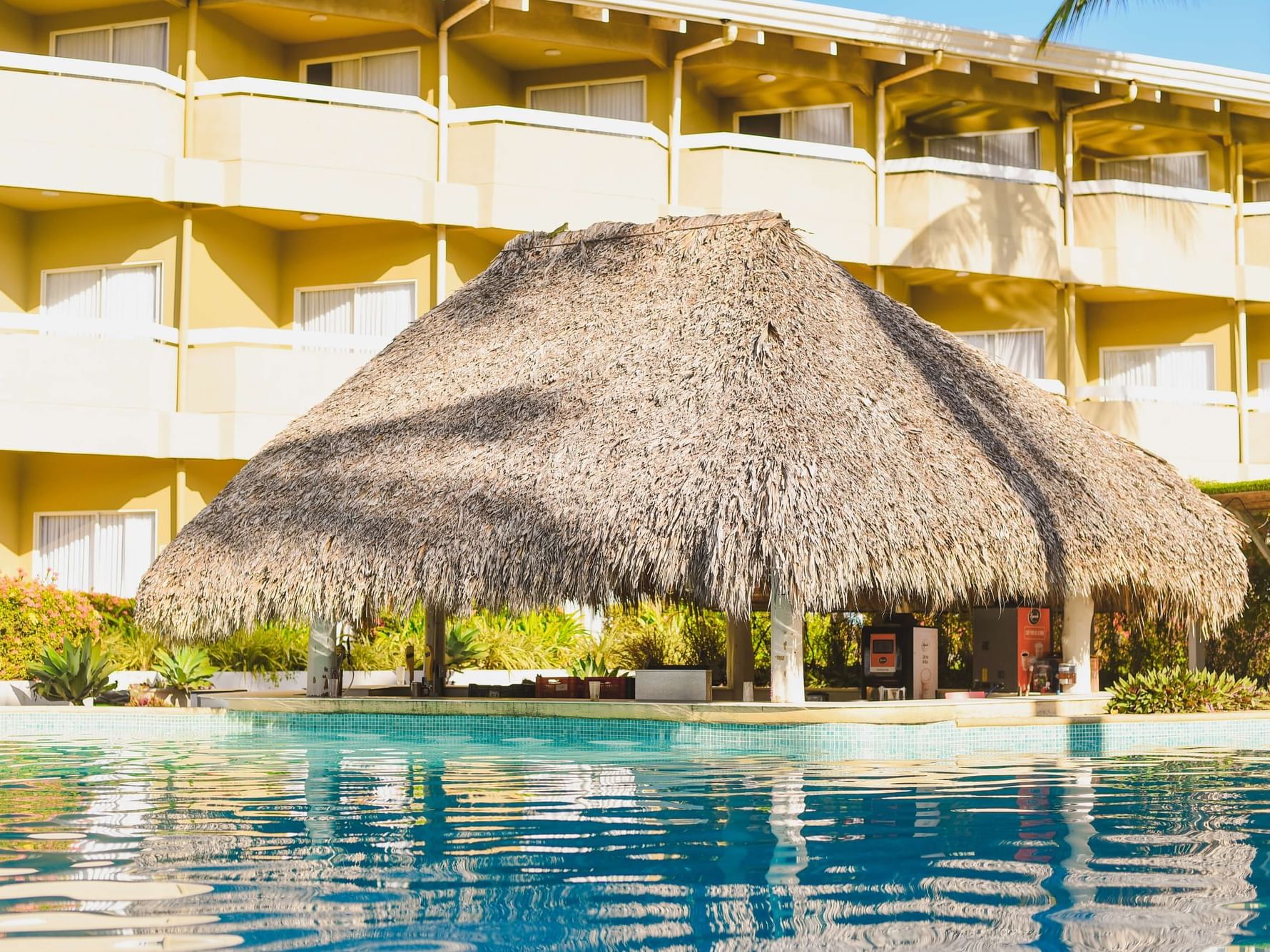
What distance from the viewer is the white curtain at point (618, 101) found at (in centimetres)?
2636

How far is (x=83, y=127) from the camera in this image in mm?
23000

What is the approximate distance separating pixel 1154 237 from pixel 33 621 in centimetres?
1883

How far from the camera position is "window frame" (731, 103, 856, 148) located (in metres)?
27.5

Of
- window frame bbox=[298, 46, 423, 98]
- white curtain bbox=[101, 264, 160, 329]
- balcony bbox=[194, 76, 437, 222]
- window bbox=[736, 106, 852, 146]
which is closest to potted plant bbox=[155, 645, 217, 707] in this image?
white curtain bbox=[101, 264, 160, 329]

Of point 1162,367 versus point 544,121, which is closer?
point 544,121

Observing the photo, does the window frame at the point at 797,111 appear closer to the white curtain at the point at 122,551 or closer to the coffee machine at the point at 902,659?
the white curtain at the point at 122,551

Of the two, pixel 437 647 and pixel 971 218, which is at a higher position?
pixel 971 218

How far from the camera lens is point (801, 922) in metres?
6.44

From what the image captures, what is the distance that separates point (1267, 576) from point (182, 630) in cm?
1158

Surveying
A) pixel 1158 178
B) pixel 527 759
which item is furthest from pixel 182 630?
pixel 1158 178

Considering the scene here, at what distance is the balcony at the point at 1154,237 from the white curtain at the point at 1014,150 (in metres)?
0.97

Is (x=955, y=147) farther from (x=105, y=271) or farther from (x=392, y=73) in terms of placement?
(x=105, y=271)

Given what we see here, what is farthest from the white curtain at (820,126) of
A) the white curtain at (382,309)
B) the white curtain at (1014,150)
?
the white curtain at (382,309)

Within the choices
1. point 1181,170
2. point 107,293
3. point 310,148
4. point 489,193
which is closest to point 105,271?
point 107,293
